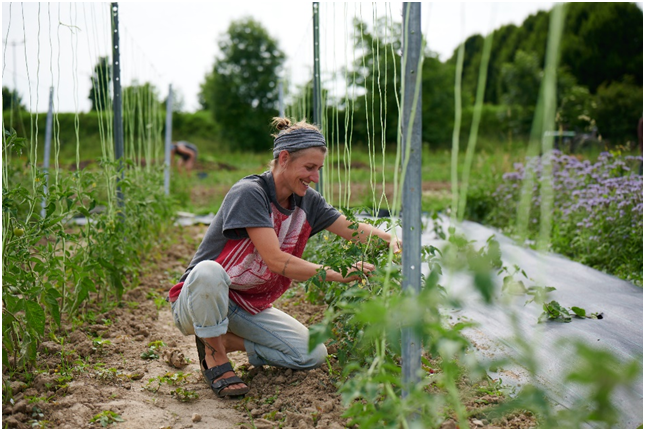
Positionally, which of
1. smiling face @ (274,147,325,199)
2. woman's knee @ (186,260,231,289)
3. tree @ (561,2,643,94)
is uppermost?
tree @ (561,2,643,94)

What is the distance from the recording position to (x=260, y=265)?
224 cm

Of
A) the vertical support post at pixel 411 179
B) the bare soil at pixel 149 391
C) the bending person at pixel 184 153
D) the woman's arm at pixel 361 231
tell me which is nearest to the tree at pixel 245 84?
the bending person at pixel 184 153

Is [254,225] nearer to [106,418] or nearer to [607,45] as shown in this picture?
[106,418]

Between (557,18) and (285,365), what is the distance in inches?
64.1

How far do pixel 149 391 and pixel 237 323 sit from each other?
423mm

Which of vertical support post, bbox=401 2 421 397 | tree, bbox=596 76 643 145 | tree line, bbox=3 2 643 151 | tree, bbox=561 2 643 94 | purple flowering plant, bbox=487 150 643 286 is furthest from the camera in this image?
tree, bbox=561 2 643 94

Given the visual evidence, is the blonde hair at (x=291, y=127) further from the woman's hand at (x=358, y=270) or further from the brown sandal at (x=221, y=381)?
the brown sandal at (x=221, y=381)

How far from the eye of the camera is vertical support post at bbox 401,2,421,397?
4.86 feet

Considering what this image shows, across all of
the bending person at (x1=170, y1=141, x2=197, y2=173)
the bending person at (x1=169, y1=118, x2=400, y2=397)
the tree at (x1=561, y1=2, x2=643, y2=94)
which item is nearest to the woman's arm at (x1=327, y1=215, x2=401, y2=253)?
the bending person at (x1=169, y1=118, x2=400, y2=397)

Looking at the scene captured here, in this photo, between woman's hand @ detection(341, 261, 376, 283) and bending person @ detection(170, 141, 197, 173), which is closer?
woman's hand @ detection(341, 261, 376, 283)

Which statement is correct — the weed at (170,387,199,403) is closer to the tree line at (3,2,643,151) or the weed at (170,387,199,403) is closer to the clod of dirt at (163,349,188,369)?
the clod of dirt at (163,349,188,369)

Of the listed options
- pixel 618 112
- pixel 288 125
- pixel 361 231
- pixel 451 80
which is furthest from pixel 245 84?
pixel 361 231

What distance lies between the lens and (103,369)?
2287 mm

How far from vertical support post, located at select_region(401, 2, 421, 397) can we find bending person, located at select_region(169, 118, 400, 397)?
1.51 ft
